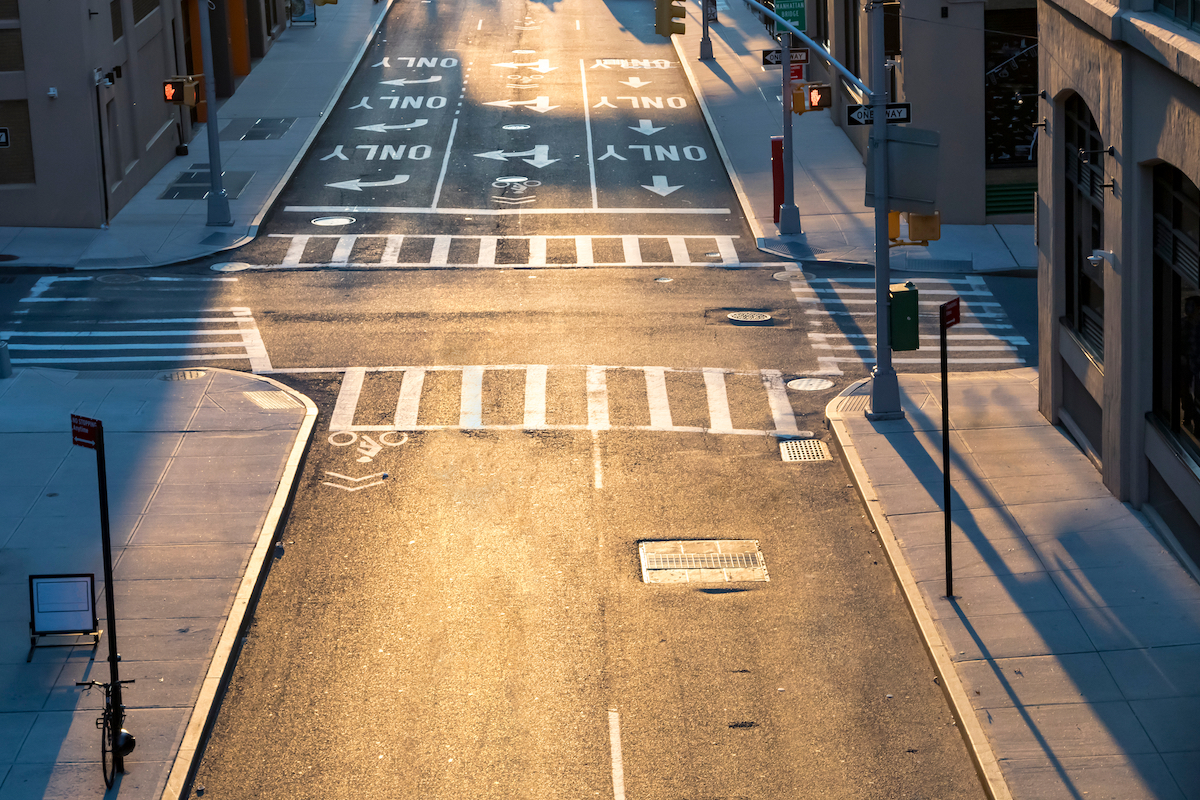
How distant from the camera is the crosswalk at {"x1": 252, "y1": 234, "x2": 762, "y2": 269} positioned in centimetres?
3169

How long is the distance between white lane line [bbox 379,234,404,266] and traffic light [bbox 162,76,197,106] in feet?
19.4

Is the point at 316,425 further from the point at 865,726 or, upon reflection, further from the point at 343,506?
the point at 865,726

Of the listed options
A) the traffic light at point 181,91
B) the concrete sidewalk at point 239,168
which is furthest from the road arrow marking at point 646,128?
the traffic light at point 181,91

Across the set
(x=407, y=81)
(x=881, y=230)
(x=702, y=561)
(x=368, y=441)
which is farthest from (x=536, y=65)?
(x=702, y=561)

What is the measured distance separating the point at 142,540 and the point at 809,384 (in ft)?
37.3

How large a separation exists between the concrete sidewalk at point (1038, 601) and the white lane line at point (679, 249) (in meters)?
9.64

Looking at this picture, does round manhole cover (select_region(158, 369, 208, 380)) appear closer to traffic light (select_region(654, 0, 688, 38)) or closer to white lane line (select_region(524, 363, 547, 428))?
white lane line (select_region(524, 363, 547, 428))

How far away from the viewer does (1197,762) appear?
43.5 ft

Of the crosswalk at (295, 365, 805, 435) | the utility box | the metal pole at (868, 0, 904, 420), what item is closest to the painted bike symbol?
the crosswalk at (295, 365, 805, 435)

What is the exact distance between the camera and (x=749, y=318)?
27.7 m

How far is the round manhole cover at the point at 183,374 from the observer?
2442 centimetres

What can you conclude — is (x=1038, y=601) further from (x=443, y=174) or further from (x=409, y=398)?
(x=443, y=174)

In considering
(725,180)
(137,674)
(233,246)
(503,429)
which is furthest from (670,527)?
(725,180)

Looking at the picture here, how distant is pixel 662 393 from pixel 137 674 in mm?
10916
